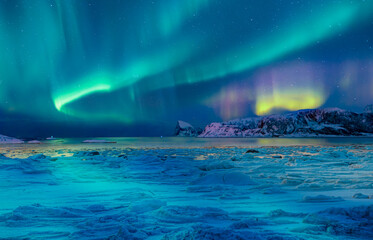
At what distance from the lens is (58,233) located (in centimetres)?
373

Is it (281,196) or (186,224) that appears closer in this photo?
(186,224)

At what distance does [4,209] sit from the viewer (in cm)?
511

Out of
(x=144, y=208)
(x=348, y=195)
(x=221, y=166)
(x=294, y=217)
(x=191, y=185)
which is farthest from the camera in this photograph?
(x=221, y=166)

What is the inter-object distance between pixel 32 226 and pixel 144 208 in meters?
1.77

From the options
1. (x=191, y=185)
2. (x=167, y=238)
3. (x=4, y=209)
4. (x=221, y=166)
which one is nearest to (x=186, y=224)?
(x=167, y=238)

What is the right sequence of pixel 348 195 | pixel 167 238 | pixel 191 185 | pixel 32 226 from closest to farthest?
1. pixel 167 238
2. pixel 32 226
3. pixel 348 195
4. pixel 191 185

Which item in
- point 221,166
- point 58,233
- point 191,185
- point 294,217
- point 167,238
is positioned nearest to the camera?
point 167,238

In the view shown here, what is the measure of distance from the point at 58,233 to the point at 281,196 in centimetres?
448

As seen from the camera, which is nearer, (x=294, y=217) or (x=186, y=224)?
(x=186, y=224)

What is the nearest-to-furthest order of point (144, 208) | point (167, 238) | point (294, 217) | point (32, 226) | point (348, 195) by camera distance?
point (167, 238), point (32, 226), point (294, 217), point (144, 208), point (348, 195)

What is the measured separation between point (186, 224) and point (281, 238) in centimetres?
134

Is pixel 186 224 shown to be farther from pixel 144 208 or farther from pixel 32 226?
pixel 32 226

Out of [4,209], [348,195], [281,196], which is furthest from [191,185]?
[4,209]

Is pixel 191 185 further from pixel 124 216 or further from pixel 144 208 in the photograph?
pixel 124 216
